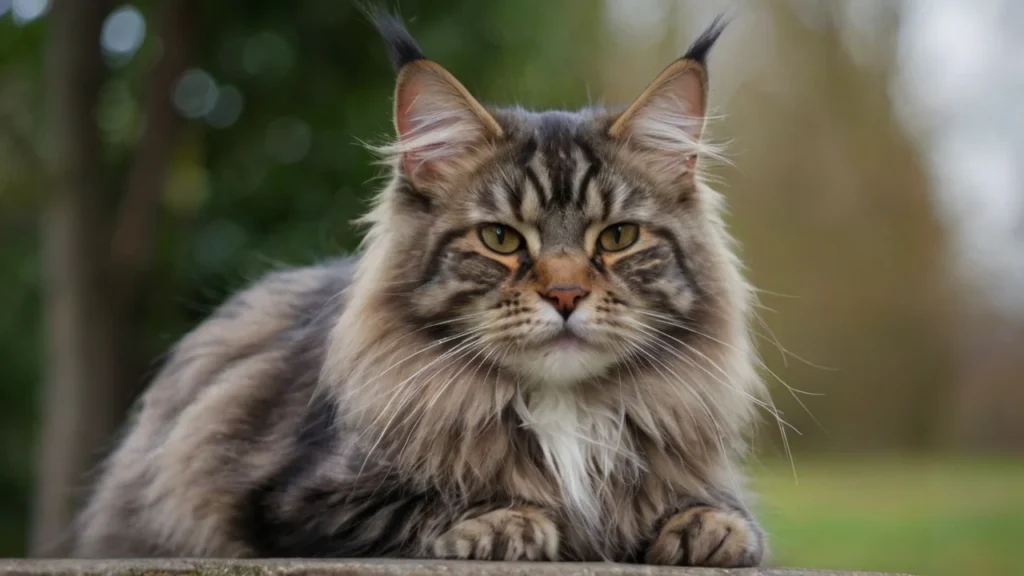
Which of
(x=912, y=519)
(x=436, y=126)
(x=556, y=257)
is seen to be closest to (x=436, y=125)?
(x=436, y=126)

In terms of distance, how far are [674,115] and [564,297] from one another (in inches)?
23.9

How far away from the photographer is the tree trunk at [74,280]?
5.07 m

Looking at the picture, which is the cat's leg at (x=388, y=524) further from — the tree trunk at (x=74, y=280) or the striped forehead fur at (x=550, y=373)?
the tree trunk at (x=74, y=280)

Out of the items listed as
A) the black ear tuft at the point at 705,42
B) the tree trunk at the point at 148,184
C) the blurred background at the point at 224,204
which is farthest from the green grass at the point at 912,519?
the tree trunk at the point at 148,184

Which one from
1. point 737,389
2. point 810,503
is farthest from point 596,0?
point 737,389

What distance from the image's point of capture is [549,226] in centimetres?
226

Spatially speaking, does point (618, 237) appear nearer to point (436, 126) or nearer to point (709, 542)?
point (436, 126)

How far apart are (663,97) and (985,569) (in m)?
4.93

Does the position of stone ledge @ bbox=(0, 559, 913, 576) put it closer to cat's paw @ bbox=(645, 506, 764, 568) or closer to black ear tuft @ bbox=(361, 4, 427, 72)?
cat's paw @ bbox=(645, 506, 764, 568)

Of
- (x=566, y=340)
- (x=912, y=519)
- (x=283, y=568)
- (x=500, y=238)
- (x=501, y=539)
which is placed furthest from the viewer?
(x=912, y=519)

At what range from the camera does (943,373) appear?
39.4 feet

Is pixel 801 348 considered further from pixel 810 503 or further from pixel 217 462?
pixel 217 462

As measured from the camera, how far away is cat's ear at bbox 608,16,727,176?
2.41 m

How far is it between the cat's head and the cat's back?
0.43m
